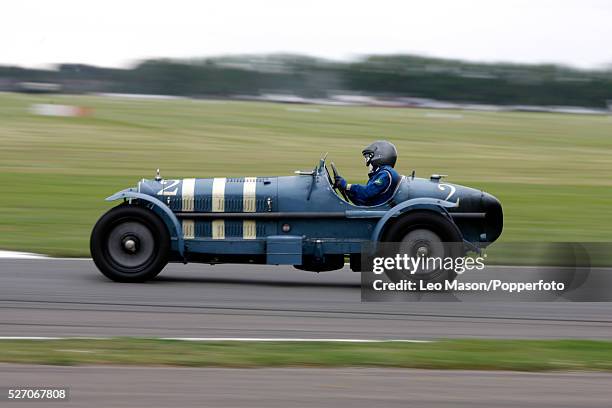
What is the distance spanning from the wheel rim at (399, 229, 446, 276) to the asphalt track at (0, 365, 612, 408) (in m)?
3.22

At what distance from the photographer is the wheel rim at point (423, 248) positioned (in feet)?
30.3

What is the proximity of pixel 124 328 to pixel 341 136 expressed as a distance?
3041 cm

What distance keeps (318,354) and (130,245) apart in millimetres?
3502

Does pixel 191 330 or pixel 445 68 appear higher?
pixel 445 68

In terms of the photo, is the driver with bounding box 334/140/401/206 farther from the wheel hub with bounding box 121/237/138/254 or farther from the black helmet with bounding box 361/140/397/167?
the wheel hub with bounding box 121/237/138/254

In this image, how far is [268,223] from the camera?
945cm

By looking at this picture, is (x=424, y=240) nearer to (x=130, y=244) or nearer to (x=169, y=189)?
(x=169, y=189)

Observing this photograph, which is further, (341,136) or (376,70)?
(376,70)

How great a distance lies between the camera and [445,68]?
67.2 m

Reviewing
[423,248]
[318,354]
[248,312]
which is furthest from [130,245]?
[318,354]

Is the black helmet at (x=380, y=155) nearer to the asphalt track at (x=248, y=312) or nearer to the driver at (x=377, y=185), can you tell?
the driver at (x=377, y=185)

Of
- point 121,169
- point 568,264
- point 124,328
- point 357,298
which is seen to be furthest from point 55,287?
point 121,169

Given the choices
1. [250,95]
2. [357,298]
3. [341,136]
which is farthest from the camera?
[250,95]

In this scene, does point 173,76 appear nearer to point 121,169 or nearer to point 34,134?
point 34,134
